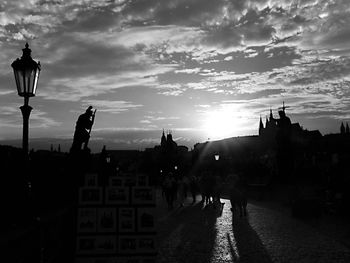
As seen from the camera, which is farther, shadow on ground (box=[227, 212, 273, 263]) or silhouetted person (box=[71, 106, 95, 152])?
shadow on ground (box=[227, 212, 273, 263])

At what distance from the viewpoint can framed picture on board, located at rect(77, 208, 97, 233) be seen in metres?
7.21

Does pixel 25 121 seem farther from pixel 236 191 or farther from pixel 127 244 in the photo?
pixel 236 191

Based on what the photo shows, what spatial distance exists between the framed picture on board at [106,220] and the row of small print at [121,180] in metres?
0.41

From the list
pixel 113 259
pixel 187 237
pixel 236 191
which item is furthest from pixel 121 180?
pixel 236 191

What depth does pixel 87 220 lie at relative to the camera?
7.23 m

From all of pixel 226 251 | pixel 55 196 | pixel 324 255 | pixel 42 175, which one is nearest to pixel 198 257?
pixel 226 251

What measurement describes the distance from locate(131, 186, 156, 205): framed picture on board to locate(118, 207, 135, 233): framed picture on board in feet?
0.59

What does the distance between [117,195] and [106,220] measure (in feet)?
1.33

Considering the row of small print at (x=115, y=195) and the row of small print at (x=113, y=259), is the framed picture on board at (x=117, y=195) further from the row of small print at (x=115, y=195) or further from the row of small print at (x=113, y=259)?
the row of small print at (x=113, y=259)

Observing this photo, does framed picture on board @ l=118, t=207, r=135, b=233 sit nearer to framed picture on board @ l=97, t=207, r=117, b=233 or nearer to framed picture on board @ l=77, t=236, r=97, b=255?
framed picture on board @ l=97, t=207, r=117, b=233

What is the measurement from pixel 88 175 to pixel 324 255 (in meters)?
5.68

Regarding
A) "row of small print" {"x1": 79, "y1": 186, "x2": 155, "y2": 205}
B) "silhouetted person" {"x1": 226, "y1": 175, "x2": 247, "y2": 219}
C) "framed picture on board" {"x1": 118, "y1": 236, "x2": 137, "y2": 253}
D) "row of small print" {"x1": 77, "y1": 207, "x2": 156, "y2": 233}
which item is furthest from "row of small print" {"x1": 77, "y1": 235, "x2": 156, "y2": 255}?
"silhouetted person" {"x1": 226, "y1": 175, "x2": 247, "y2": 219}

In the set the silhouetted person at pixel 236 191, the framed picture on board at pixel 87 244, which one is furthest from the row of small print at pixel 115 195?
the silhouetted person at pixel 236 191

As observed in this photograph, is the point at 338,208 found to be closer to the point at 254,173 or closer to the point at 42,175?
the point at 42,175
